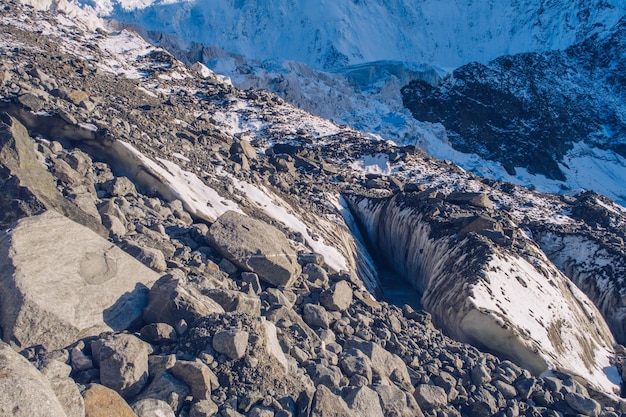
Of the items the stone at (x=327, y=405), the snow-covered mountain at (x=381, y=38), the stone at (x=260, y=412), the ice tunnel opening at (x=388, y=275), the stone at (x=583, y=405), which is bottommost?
the ice tunnel opening at (x=388, y=275)

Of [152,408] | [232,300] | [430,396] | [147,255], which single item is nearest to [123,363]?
[152,408]

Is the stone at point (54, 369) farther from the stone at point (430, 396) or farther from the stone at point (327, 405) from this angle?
the stone at point (430, 396)

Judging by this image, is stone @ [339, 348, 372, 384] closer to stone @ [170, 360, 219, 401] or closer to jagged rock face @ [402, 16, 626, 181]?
stone @ [170, 360, 219, 401]

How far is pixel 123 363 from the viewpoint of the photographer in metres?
3.51

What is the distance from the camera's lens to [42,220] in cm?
444

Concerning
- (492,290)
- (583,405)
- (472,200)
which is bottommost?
(583,405)

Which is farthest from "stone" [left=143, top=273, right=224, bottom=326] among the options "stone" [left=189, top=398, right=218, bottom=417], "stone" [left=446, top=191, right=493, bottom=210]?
"stone" [left=446, top=191, right=493, bottom=210]

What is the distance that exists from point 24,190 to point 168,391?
2.78 meters

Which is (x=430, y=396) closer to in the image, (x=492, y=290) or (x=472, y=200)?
(x=492, y=290)

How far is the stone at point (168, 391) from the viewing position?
3436 mm

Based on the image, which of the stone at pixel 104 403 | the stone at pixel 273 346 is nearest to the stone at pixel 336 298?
the stone at pixel 273 346

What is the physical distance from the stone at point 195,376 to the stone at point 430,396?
83.9 inches

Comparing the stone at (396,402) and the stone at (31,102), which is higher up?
the stone at (396,402)

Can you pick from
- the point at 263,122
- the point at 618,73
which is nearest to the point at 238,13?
the point at 618,73
